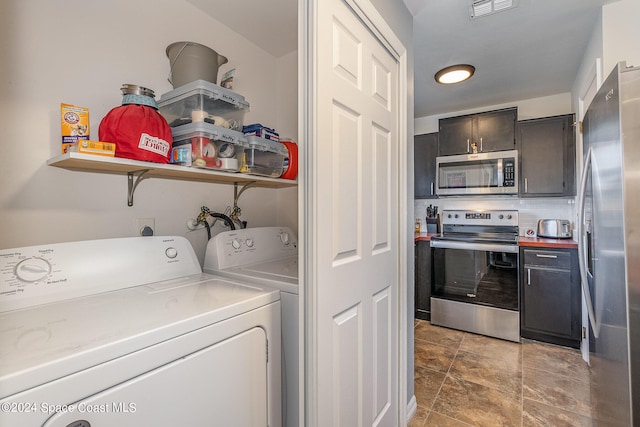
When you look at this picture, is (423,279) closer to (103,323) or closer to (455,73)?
(455,73)

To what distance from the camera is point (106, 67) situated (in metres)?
1.39

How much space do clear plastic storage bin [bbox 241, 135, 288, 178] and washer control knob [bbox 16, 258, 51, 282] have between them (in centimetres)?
89

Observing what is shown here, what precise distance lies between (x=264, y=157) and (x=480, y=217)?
274cm

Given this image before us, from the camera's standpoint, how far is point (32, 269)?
1018 millimetres

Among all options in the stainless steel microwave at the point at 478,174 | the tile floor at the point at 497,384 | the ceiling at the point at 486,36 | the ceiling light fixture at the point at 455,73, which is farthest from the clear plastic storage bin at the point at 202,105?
the stainless steel microwave at the point at 478,174

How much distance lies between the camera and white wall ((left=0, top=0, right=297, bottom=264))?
3.77 ft

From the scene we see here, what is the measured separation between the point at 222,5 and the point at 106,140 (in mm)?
1161

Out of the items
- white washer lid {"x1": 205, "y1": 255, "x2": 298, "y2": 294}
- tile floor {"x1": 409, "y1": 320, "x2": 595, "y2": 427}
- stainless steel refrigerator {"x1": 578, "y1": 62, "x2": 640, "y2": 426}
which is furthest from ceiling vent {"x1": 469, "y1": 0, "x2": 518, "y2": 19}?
tile floor {"x1": 409, "y1": 320, "x2": 595, "y2": 427}

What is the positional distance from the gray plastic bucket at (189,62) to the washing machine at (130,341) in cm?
84

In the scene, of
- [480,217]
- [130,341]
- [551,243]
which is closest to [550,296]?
[551,243]

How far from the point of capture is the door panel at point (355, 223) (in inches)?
41.2

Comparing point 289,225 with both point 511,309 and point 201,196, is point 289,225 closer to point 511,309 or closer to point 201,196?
point 201,196

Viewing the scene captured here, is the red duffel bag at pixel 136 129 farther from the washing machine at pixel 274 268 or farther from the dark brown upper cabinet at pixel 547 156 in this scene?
the dark brown upper cabinet at pixel 547 156

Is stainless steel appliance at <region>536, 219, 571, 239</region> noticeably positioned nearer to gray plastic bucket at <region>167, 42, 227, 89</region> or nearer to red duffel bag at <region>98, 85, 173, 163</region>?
gray plastic bucket at <region>167, 42, 227, 89</region>
